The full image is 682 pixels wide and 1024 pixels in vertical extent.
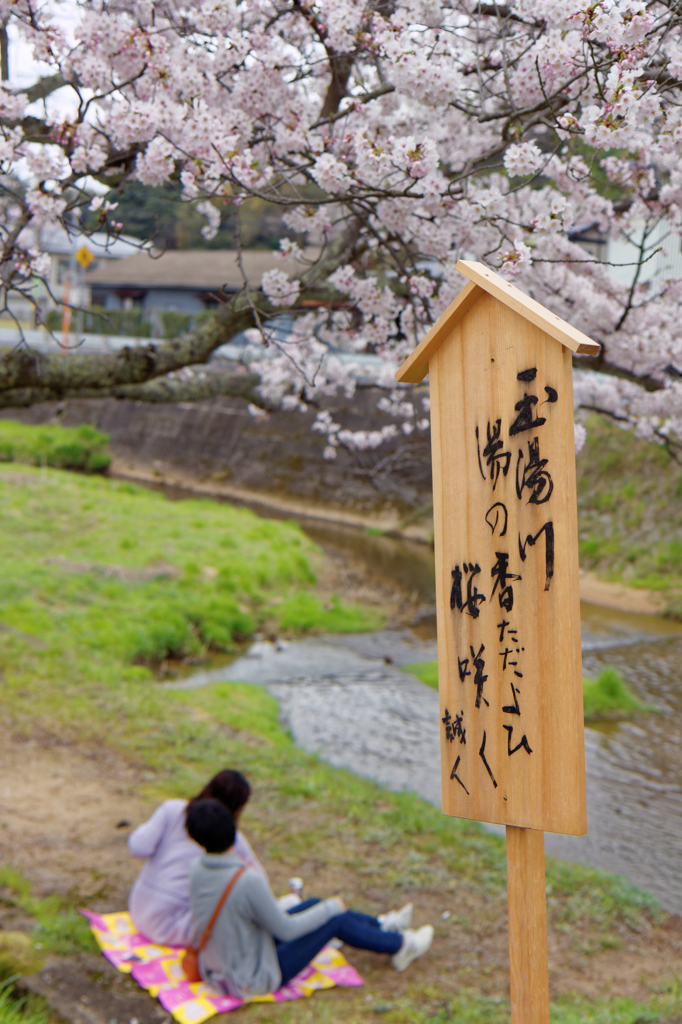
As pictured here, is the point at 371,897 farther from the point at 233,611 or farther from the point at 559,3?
the point at 233,611

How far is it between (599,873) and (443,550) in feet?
12.5

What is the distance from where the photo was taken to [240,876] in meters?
3.39

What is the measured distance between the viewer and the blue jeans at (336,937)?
3.61 m

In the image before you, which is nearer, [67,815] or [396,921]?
[396,921]

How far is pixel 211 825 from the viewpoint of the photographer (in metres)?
3.36

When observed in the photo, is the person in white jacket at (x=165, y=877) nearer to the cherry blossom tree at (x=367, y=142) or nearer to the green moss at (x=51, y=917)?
the green moss at (x=51, y=917)

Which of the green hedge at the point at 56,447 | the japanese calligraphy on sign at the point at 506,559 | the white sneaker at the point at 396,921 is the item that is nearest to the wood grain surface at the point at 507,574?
the japanese calligraphy on sign at the point at 506,559

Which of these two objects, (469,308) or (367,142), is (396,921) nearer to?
(469,308)

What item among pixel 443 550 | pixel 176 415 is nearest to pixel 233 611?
pixel 443 550

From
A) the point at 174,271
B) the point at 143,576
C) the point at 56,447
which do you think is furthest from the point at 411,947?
the point at 174,271

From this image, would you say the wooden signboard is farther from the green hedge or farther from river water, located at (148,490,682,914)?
the green hedge

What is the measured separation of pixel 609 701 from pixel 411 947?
217 inches

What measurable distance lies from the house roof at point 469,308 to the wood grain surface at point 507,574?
0.10ft

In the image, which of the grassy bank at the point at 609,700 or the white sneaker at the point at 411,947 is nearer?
the white sneaker at the point at 411,947
